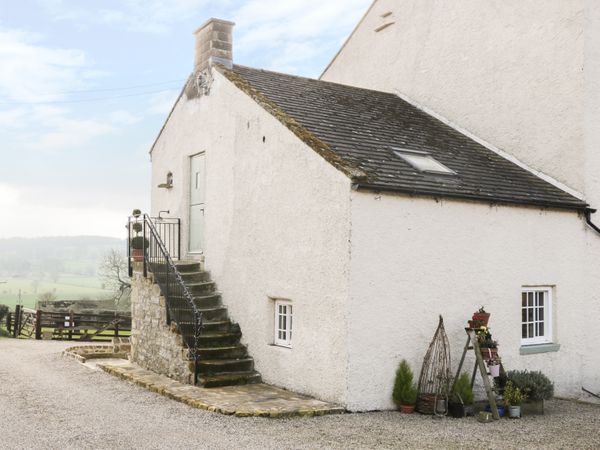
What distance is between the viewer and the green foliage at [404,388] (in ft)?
32.7

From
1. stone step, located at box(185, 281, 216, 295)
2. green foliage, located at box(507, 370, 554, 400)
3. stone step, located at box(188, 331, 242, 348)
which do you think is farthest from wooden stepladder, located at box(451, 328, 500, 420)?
stone step, located at box(185, 281, 216, 295)

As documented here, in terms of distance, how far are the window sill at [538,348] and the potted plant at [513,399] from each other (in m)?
1.71

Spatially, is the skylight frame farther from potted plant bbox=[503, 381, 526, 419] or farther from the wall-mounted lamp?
the wall-mounted lamp

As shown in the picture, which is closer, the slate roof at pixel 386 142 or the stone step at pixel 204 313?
the slate roof at pixel 386 142

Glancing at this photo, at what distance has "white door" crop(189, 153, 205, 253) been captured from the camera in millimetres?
14391

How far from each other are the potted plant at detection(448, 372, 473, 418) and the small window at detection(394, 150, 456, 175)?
3.46m

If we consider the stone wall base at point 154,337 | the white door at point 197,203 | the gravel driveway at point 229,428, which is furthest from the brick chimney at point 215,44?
the gravel driveway at point 229,428

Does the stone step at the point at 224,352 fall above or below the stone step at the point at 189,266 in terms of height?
below

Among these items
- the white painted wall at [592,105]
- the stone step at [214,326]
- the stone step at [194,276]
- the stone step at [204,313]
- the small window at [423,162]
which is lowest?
the stone step at [214,326]

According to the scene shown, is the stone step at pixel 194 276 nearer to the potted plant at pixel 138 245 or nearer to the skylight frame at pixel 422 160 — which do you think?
the potted plant at pixel 138 245

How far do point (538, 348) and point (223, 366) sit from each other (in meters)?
5.72

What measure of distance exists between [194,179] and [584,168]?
26.6 feet

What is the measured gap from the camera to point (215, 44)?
14016mm

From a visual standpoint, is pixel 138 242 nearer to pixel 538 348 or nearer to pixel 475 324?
pixel 475 324
